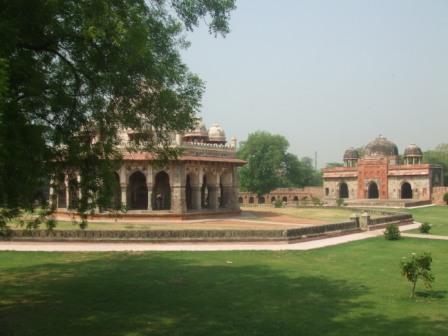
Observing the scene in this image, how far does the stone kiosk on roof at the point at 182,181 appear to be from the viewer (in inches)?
1087

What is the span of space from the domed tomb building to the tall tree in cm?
3975

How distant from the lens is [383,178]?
52.1 m

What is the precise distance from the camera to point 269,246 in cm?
1809

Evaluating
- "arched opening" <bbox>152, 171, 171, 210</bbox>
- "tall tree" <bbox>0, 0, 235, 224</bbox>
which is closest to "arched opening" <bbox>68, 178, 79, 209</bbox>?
"tall tree" <bbox>0, 0, 235, 224</bbox>

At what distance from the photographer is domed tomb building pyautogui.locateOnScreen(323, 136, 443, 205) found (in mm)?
50250

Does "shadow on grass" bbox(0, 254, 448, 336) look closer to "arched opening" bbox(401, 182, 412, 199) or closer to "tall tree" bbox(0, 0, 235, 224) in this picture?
"tall tree" bbox(0, 0, 235, 224)

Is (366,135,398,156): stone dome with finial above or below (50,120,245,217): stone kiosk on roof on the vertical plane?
above

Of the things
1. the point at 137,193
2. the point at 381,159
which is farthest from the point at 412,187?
the point at 137,193

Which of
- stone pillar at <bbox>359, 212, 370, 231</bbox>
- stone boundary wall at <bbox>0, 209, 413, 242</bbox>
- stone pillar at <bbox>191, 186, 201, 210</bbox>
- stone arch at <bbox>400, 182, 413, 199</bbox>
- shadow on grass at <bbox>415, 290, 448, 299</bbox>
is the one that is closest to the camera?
shadow on grass at <bbox>415, 290, 448, 299</bbox>

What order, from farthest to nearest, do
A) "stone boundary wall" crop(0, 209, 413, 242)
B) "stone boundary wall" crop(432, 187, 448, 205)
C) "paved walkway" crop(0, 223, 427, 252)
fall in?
"stone boundary wall" crop(432, 187, 448, 205) → "stone boundary wall" crop(0, 209, 413, 242) → "paved walkway" crop(0, 223, 427, 252)

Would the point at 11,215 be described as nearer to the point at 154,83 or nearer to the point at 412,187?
the point at 154,83

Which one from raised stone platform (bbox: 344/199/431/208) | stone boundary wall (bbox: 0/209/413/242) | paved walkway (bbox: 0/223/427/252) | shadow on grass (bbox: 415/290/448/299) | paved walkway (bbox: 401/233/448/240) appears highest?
raised stone platform (bbox: 344/199/431/208)

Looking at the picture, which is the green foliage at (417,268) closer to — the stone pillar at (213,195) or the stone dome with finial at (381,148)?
the stone pillar at (213,195)

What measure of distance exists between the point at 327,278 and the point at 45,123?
7.61m
